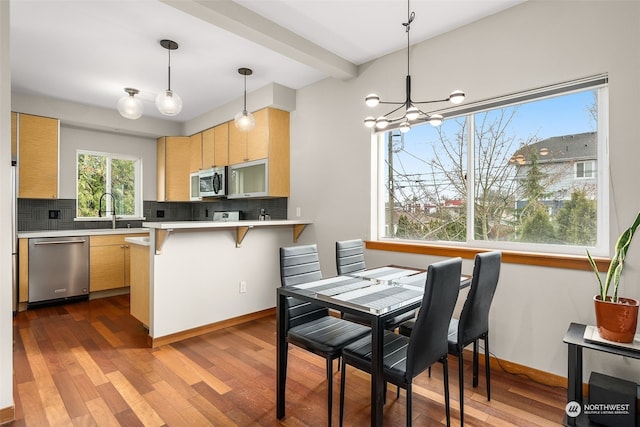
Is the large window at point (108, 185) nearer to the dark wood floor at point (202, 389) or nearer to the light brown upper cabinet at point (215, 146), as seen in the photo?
the light brown upper cabinet at point (215, 146)

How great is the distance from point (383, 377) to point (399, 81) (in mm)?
2491

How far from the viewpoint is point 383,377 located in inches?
60.9

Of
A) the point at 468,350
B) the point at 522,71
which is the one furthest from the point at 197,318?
the point at 522,71

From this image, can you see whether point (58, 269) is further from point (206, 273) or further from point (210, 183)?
point (206, 273)

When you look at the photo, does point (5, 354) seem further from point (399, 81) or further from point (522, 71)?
point (522, 71)

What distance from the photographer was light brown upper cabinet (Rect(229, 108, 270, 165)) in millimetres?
3949

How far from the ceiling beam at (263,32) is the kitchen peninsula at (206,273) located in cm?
156

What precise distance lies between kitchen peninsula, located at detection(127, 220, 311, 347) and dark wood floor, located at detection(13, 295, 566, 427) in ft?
0.74

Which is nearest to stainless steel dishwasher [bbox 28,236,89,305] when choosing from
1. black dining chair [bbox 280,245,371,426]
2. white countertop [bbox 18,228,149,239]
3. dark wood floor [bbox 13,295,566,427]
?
white countertop [bbox 18,228,149,239]

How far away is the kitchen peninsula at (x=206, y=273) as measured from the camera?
2.91m

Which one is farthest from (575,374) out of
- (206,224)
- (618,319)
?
(206,224)

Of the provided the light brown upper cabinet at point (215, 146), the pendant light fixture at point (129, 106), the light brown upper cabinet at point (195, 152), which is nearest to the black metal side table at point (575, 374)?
the pendant light fixture at point (129, 106)

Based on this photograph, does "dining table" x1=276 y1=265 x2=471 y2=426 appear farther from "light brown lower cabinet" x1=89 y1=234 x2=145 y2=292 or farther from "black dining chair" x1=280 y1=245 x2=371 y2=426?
"light brown lower cabinet" x1=89 y1=234 x2=145 y2=292

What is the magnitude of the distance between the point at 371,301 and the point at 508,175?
65.6 inches
